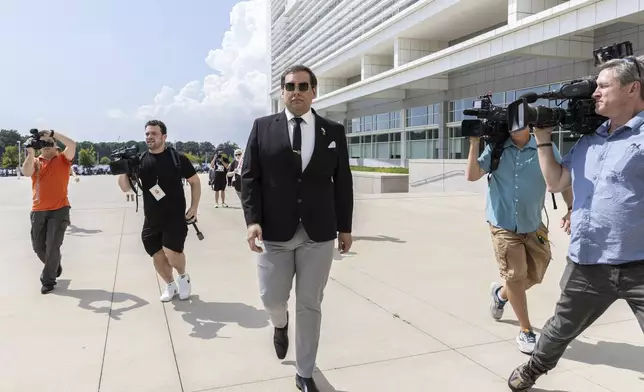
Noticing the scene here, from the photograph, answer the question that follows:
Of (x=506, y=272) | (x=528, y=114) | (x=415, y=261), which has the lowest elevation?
(x=415, y=261)

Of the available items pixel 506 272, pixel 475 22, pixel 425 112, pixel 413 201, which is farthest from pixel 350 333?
pixel 425 112

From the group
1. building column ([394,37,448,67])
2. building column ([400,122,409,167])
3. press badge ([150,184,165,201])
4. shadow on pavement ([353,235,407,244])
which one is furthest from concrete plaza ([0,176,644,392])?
building column ([400,122,409,167])

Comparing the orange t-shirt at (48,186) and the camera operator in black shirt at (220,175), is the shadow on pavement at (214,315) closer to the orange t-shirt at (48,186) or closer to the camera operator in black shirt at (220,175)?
the orange t-shirt at (48,186)

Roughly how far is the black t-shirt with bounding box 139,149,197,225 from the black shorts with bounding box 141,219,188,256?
0.06 m

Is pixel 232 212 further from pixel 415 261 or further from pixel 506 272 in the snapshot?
pixel 506 272

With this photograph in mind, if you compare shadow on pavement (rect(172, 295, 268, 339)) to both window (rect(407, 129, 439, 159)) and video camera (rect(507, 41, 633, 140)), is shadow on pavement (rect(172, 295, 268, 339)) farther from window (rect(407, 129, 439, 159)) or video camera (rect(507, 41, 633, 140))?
window (rect(407, 129, 439, 159))

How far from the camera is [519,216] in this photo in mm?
3922

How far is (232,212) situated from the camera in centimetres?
1382

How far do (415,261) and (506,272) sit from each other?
3262 mm

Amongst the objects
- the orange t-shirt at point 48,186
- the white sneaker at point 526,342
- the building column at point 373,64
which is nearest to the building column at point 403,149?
the building column at point 373,64

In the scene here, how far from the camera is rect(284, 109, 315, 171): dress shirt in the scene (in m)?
3.26

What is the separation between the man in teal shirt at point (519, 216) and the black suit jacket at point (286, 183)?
4.19ft

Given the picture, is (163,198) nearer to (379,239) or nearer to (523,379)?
(523,379)

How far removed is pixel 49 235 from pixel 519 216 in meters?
5.04
